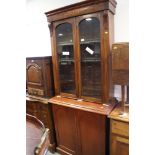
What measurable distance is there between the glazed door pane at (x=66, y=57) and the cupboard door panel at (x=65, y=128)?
34 cm

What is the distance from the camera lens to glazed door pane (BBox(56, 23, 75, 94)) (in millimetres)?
2406

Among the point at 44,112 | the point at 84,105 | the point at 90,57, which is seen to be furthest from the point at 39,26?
the point at 84,105

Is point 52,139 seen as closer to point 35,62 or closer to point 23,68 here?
point 35,62

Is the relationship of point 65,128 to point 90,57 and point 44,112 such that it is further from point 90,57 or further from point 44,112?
point 90,57

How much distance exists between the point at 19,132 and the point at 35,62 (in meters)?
2.30

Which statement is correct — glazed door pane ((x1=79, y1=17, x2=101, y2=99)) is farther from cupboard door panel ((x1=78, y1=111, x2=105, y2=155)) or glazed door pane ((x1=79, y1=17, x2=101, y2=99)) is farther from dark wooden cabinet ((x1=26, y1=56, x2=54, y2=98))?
dark wooden cabinet ((x1=26, y1=56, x2=54, y2=98))

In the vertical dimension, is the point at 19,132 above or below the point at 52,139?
above

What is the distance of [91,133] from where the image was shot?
213 cm

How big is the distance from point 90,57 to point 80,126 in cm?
99

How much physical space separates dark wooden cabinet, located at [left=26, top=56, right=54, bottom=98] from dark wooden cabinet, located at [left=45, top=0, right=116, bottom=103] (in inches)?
5.1
